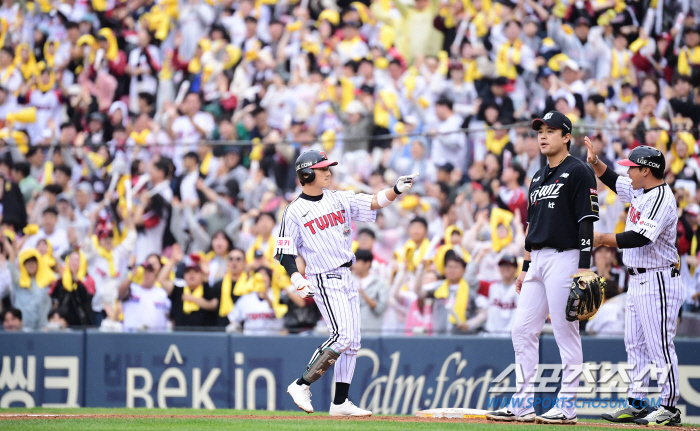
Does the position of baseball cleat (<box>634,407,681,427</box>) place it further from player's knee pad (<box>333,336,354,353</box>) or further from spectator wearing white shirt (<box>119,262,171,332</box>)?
spectator wearing white shirt (<box>119,262,171,332</box>)

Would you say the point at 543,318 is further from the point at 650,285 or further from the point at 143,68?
the point at 143,68

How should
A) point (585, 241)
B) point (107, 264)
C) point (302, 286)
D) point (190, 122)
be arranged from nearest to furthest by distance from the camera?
point (585, 241), point (302, 286), point (107, 264), point (190, 122)

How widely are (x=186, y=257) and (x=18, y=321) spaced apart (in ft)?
7.15

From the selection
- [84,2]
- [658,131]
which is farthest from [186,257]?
[84,2]

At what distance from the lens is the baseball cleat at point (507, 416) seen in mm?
5656

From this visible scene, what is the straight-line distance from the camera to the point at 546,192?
18.4ft

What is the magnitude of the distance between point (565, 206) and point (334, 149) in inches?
166

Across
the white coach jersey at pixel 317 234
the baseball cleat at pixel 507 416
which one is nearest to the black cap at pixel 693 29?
the white coach jersey at pixel 317 234

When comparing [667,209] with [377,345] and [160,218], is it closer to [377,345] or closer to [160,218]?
[377,345]

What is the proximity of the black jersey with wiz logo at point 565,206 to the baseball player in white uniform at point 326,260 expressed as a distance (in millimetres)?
1005

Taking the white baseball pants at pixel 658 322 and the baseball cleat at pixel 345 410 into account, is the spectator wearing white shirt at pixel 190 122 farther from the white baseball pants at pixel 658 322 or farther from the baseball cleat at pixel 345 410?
the white baseball pants at pixel 658 322

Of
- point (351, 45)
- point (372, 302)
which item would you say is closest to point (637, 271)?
point (372, 302)

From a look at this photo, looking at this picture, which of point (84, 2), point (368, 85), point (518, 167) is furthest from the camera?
point (84, 2)

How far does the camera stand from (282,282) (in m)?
9.32
